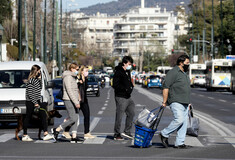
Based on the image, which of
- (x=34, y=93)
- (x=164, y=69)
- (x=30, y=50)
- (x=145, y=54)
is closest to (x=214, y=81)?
(x=30, y=50)

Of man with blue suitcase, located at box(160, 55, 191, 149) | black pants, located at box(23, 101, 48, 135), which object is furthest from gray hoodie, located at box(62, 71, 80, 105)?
man with blue suitcase, located at box(160, 55, 191, 149)

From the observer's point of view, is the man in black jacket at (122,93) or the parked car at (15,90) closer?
the man in black jacket at (122,93)

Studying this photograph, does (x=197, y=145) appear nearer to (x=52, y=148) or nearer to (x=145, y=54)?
(x=52, y=148)

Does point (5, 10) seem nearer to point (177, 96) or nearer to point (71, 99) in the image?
point (71, 99)

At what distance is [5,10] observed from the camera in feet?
240

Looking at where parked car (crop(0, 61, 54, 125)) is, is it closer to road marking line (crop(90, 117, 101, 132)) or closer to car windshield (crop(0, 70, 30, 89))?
car windshield (crop(0, 70, 30, 89))

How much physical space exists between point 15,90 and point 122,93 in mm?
4632

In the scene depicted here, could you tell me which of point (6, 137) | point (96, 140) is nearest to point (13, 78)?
point (6, 137)

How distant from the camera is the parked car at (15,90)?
17.8 m

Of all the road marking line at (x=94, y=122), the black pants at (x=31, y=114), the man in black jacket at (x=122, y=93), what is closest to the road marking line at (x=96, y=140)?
the man in black jacket at (x=122, y=93)

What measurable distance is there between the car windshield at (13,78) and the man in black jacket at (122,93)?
15.3ft

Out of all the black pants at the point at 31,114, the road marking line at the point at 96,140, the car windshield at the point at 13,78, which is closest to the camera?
the road marking line at the point at 96,140

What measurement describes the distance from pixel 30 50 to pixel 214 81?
91.0 feet

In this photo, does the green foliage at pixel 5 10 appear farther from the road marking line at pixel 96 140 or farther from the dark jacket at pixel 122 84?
the dark jacket at pixel 122 84
